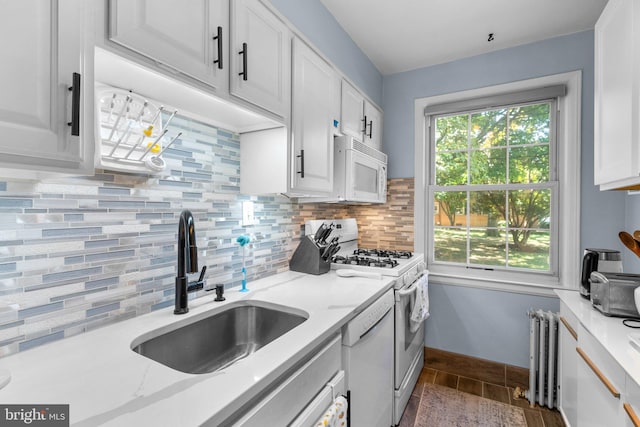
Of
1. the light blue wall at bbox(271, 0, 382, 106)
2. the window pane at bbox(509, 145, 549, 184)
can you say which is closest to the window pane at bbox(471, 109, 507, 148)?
the window pane at bbox(509, 145, 549, 184)

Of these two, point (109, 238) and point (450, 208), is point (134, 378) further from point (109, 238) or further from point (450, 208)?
point (450, 208)

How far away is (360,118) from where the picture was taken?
7.97ft

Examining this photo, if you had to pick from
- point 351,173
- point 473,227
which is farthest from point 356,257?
point 473,227

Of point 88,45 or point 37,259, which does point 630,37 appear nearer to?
point 88,45

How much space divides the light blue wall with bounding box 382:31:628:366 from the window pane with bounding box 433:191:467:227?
0.37 meters

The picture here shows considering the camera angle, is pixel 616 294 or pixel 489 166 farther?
pixel 489 166

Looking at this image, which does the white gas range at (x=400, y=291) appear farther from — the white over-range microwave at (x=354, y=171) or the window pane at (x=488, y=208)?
the window pane at (x=488, y=208)

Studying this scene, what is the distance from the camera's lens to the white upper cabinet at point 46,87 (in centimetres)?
62

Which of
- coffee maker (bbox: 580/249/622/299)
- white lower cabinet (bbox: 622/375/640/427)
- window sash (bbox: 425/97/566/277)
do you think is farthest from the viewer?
window sash (bbox: 425/97/566/277)

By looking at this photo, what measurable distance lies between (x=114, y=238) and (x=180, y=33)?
2.42 ft

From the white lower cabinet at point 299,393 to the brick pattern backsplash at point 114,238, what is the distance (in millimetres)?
678

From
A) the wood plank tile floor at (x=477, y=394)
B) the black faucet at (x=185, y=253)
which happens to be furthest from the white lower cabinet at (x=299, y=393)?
the wood plank tile floor at (x=477, y=394)

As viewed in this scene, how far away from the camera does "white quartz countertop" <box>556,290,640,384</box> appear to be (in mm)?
1073

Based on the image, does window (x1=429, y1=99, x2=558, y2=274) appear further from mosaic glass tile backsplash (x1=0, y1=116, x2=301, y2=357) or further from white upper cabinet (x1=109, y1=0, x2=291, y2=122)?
mosaic glass tile backsplash (x1=0, y1=116, x2=301, y2=357)
